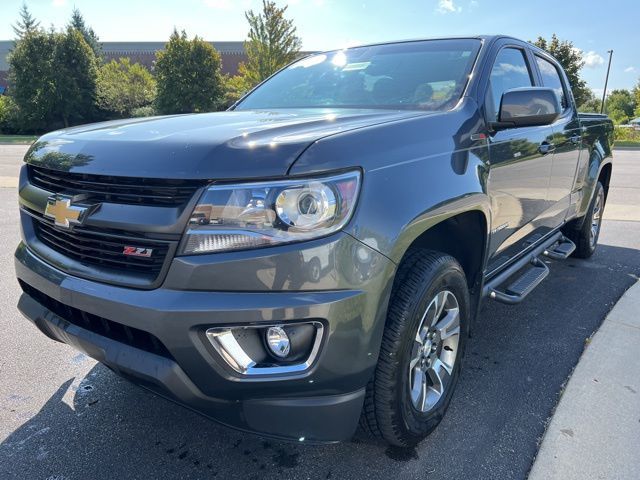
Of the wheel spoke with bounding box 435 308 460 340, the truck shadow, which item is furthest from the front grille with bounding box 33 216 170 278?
the wheel spoke with bounding box 435 308 460 340

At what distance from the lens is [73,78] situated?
3384 centimetres

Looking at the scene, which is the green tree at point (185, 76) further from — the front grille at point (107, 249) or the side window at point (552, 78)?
the front grille at point (107, 249)

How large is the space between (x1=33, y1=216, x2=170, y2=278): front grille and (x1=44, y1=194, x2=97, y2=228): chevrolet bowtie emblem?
0.04 metres

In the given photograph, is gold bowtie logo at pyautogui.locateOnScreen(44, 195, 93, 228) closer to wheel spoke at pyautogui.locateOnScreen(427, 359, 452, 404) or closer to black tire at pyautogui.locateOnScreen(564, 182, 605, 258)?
wheel spoke at pyautogui.locateOnScreen(427, 359, 452, 404)

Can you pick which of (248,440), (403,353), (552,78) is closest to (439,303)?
(403,353)

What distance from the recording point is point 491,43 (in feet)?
9.63

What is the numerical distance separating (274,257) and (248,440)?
1.16 m

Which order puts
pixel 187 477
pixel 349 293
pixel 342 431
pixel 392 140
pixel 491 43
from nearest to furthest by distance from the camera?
pixel 349 293 → pixel 342 431 → pixel 392 140 → pixel 187 477 → pixel 491 43

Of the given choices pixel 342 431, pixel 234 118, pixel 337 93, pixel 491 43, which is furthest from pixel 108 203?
pixel 491 43

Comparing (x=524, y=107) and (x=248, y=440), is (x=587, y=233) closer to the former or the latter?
(x=524, y=107)

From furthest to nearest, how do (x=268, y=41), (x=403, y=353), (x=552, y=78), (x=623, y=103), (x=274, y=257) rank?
(x=623, y=103)
(x=268, y=41)
(x=552, y=78)
(x=403, y=353)
(x=274, y=257)

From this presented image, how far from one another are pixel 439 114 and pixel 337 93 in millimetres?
927

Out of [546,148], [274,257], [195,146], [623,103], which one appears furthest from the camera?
[623,103]

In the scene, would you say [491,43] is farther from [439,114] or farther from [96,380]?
[96,380]
